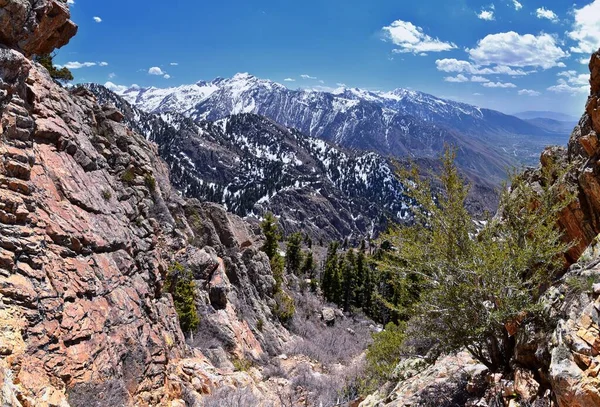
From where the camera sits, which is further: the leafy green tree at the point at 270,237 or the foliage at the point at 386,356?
the leafy green tree at the point at 270,237

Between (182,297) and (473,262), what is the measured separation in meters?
20.7

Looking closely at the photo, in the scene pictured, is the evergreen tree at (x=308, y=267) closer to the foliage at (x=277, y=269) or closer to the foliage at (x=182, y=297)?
the foliage at (x=277, y=269)

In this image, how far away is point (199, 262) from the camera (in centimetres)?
2969

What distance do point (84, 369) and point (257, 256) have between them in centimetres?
2687

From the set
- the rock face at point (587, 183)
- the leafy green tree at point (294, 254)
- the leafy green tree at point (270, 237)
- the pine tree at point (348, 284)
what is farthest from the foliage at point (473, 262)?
the leafy green tree at point (294, 254)

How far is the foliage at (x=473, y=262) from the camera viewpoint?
28.2 ft

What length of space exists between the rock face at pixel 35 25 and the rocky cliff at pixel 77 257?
0.05 metres

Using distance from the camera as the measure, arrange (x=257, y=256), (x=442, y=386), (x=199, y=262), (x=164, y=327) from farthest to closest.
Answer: (x=257, y=256) < (x=199, y=262) < (x=164, y=327) < (x=442, y=386)

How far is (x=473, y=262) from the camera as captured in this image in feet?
29.4

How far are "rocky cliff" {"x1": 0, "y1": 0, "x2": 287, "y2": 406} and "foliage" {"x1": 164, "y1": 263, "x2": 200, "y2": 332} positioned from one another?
3.49 feet

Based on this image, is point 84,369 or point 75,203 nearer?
point 84,369

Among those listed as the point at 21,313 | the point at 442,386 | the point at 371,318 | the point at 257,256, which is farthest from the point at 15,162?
the point at 371,318

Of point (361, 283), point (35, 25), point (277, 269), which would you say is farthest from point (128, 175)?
point (361, 283)

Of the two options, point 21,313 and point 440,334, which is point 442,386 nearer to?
point 440,334
